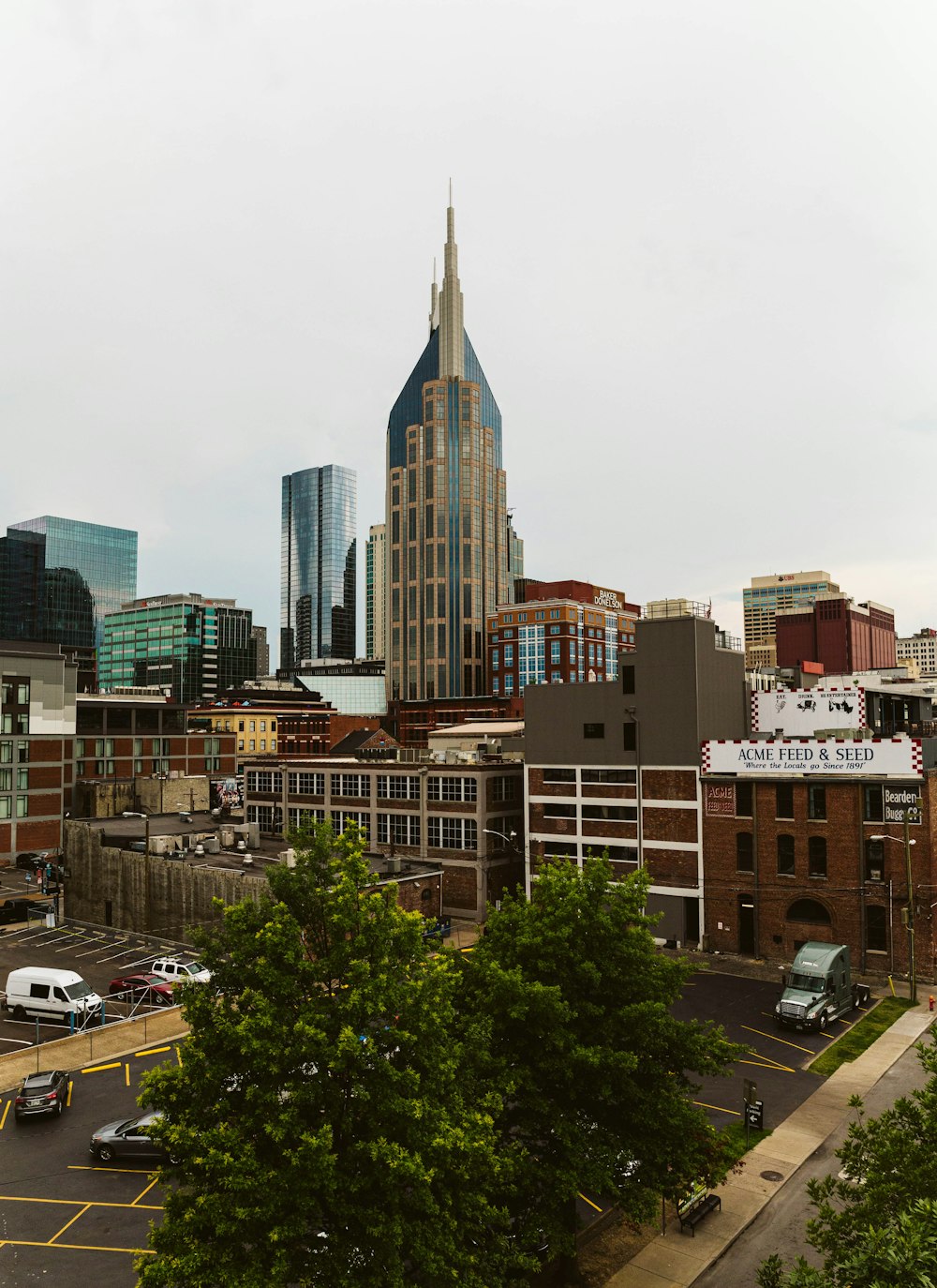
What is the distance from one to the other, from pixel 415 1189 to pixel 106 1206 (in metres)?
14.9

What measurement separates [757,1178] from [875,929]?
2901 centimetres

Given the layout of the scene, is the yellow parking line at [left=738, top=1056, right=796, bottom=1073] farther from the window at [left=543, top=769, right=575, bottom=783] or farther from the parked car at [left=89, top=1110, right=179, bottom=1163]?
the window at [left=543, top=769, right=575, bottom=783]

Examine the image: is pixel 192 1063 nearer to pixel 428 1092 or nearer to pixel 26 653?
pixel 428 1092

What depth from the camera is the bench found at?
2608 centimetres

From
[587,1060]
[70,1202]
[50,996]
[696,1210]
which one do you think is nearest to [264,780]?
[50,996]

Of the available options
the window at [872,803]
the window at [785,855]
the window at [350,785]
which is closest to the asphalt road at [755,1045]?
the window at [785,855]

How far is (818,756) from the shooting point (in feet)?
186

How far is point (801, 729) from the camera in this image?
69.2 meters

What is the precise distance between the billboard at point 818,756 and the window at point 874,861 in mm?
4148

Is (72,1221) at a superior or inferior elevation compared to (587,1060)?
inferior

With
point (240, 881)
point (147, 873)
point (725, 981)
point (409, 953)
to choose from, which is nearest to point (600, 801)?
point (725, 981)

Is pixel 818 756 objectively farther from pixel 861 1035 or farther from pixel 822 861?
pixel 861 1035

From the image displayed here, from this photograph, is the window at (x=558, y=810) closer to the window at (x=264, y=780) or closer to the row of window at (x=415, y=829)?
the row of window at (x=415, y=829)

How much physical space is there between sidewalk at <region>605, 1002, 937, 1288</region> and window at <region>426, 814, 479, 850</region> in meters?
33.8
